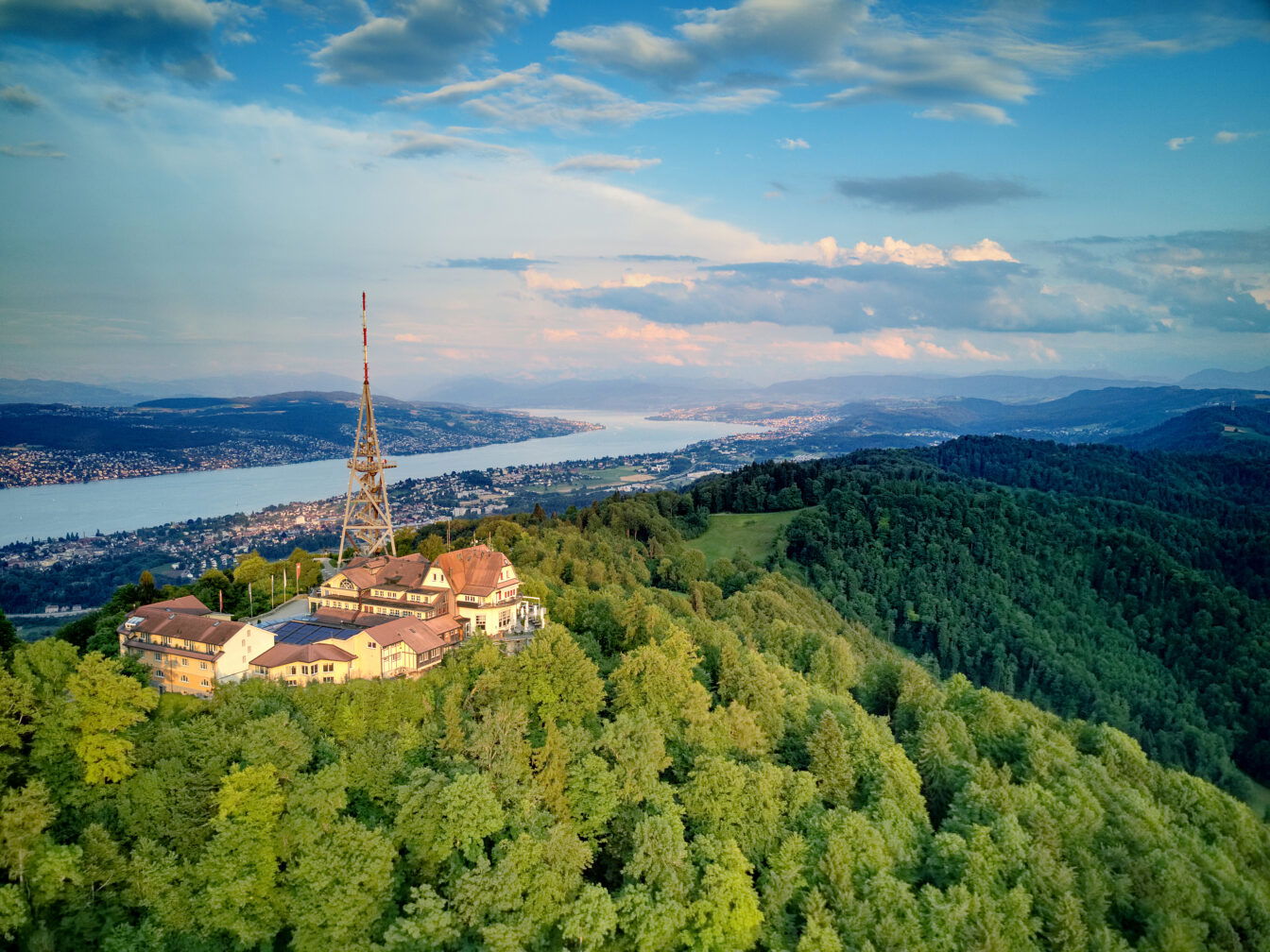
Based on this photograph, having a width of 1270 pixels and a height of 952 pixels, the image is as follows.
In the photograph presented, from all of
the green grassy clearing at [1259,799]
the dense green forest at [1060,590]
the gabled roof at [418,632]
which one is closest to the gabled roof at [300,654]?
the gabled roof at [418,632]

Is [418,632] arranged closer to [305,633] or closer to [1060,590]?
[305,633]

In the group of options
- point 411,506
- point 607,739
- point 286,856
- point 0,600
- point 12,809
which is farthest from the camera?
point 411,506

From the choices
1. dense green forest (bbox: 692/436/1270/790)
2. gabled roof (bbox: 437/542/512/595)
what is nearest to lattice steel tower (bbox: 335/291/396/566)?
gabled roof (bbox: 437/542/512/595)

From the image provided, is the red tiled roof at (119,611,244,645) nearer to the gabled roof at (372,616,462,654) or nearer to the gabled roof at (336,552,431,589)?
the gabled roof at (372,616,462,654)

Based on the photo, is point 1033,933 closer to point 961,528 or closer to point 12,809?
point 12,809

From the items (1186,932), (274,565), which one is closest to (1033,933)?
(1186,932)

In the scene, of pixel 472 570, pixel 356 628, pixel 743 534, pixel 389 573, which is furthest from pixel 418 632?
pixel 743 534

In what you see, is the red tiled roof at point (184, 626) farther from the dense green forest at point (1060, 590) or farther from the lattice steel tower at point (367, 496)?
the dense green forest at point (1060, 590)

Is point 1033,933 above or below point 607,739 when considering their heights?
below
